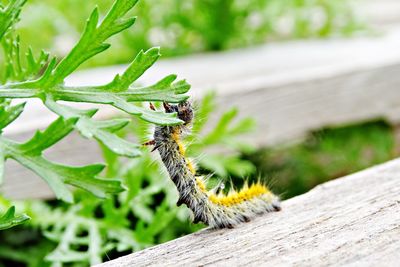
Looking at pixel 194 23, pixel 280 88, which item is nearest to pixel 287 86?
pixel 280 88

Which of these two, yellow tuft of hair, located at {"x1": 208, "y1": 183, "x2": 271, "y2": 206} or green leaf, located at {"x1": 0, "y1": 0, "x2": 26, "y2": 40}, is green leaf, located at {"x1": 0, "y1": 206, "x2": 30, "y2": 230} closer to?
green leaf, located at {"x1": 0, "y1": 0, "x2": 26, "y2": 40}

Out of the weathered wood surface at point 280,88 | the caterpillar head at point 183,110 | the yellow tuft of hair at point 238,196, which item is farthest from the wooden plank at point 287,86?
the caterpillar head at point 183,110

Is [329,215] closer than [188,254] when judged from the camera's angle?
No

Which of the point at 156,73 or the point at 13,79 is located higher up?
the point at 13,79

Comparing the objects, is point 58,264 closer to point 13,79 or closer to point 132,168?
point 132,168

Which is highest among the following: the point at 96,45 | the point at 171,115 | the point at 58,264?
the point at 96,45

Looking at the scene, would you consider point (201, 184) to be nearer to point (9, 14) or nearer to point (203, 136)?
point (9, 14)

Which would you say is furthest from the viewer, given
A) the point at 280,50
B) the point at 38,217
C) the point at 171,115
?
the point at 280,50

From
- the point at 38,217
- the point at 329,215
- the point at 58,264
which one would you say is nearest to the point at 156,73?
the point at 38,217
